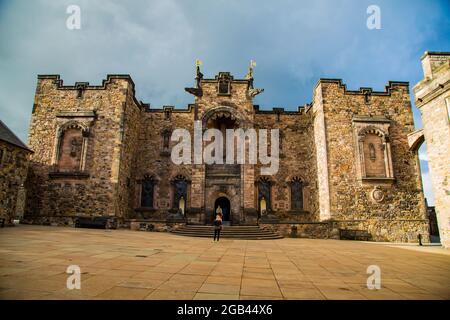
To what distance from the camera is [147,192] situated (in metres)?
21.2

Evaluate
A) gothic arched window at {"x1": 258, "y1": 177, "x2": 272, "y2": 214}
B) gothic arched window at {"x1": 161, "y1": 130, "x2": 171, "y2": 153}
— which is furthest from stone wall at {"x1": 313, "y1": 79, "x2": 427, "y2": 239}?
gothic arched window at {"x1": 161, "y1": 130, "x2": 171, "y2": 153}

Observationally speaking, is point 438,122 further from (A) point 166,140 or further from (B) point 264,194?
(A) point 166,140

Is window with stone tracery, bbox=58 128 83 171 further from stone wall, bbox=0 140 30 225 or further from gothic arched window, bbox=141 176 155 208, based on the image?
gothic arched window, bbox=141 176 155 208

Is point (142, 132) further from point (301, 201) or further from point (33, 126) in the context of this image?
point (301, 201)

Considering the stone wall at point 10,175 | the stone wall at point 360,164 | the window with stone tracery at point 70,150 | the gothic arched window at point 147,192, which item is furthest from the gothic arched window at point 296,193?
the stone wall at point 10,175

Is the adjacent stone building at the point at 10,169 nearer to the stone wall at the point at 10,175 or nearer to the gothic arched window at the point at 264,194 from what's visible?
the stone wall at the point at 10,175

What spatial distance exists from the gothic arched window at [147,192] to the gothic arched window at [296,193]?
38.8 feet

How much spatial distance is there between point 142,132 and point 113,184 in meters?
6.02

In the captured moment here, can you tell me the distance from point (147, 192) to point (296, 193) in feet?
41.4

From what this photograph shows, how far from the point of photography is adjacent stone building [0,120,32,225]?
14.4 meters

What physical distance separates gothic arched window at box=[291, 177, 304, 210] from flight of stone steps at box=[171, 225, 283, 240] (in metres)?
5.36

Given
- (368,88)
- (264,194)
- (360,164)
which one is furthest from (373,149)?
(264,194)
